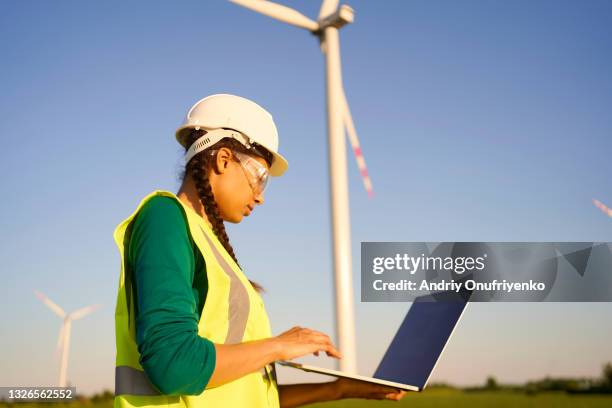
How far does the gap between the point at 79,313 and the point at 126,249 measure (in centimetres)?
2387

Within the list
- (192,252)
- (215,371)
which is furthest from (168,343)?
(192,252)

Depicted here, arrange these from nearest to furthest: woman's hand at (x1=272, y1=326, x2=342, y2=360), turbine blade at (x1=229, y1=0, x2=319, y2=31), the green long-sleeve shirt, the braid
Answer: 1. the green long-sleeve shirt
2. woman's hand at (x1=272, y1=326, x2=342, y2=360)
3. the braid
4. turbine blade at (x1=229, y1=0, x2=319, y2=31)

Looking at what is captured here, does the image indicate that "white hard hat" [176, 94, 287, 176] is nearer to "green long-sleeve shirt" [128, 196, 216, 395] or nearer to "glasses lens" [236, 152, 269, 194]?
"glasses lens" [236, 152, 269, 194]

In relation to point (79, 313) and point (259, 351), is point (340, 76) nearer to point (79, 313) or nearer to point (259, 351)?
point (79, 313)

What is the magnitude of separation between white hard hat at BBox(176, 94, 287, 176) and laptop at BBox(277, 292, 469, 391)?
3.65ft

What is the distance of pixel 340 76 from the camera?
847 inches

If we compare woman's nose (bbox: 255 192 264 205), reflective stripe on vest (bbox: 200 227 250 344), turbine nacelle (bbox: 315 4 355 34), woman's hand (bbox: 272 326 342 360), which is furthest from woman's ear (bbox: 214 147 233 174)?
turbine nacelle (bbox: 315 4 355 34)

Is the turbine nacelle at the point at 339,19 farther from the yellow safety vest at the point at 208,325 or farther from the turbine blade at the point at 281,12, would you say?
the yellow safety vest at the point at 208,325

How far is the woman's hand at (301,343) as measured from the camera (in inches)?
113

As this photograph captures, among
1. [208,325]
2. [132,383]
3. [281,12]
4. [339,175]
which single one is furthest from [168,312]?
[281,12]

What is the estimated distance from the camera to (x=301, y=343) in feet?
9.59

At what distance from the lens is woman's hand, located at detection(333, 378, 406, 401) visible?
378 centimetres

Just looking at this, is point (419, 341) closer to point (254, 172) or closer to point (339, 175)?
point (254, 172)

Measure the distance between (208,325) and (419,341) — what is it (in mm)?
1474
